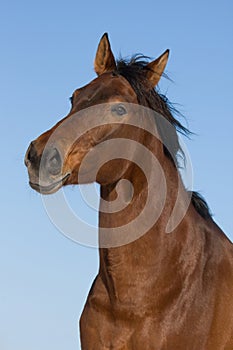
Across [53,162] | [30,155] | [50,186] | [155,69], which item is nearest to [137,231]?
[50,186]

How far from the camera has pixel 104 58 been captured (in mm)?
7559

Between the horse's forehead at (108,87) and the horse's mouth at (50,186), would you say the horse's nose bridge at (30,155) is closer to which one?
the horse's mouth at (50,186)

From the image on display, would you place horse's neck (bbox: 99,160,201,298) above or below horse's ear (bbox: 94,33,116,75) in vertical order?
below

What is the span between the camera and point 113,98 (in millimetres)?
6859

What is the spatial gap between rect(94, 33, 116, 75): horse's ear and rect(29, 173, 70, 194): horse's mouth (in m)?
1.52

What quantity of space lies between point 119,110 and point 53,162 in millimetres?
885

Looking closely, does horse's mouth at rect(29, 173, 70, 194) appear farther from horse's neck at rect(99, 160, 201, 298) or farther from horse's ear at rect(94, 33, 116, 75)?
horse's ear at rect(94, 33, 116, 75)

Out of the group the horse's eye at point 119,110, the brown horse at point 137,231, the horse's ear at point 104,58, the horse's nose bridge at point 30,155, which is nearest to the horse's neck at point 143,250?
the brown horse at point 137,231

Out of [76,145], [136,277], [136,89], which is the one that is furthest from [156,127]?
[136,277]

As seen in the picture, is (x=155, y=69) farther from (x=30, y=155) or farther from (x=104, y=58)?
(x=30, y=155)

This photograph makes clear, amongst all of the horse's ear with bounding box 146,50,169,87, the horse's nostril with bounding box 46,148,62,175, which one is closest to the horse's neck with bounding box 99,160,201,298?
the horse's nostril with bounding box 46,148,62,175

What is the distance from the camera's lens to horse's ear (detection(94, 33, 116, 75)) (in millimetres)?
7516

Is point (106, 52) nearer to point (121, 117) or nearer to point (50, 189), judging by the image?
point (121, 117)

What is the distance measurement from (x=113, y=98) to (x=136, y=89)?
373mm
